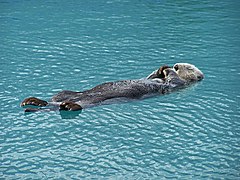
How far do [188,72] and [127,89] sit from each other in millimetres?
1318

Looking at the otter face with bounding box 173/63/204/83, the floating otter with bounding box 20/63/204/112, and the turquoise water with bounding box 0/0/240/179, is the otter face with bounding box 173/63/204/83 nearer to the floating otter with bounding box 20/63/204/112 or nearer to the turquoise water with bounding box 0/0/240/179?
the floating otter with bounding box 20/63/204/112

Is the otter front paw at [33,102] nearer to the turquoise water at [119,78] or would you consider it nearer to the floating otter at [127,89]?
the floating otter at [127,89]

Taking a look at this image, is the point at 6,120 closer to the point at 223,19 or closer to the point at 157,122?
the point at 157,122

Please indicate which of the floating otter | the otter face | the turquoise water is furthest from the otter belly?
the otter face

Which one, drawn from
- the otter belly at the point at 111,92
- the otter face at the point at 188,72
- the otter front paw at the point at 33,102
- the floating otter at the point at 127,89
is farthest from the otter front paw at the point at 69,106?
the otter face at the point at 188,72

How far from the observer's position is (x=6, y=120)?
5.98m

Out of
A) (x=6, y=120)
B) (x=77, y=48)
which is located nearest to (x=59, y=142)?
(x=6, y=120)

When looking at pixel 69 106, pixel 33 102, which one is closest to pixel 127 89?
pixel 69 106

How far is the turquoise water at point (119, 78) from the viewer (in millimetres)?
4945

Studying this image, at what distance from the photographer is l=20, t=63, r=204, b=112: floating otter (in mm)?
6285

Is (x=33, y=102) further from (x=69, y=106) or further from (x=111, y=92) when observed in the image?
(x=111, y=92)

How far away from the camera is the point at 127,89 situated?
6.67 meters

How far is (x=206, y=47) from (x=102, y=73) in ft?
7.82

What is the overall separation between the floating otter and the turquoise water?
0.43 feet
